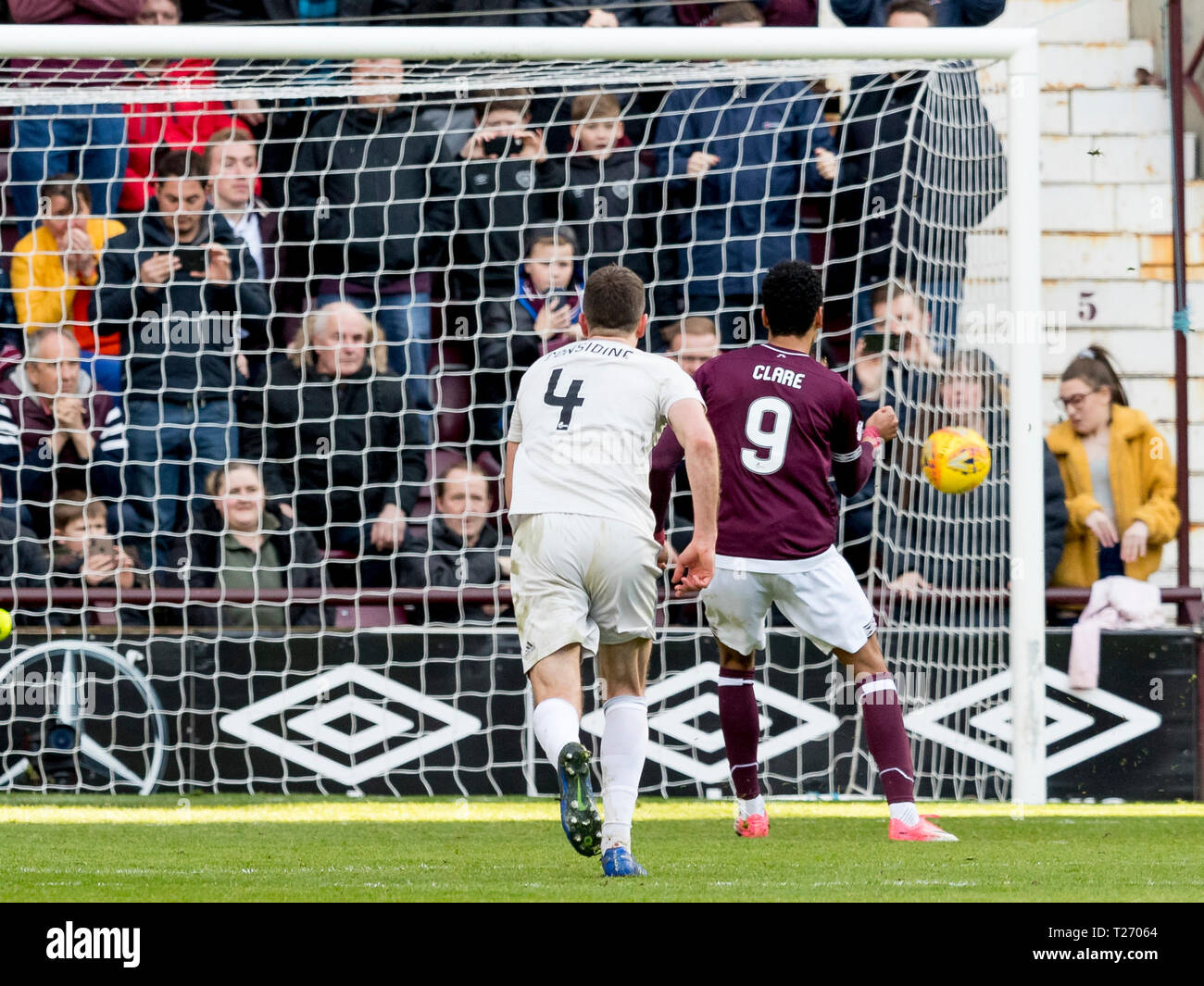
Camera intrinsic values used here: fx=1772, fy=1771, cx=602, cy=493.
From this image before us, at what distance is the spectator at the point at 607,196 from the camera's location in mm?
8742

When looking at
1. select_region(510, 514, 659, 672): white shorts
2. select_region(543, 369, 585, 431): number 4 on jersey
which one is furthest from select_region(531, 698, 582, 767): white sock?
select_region(543, 369, 585, 431): number 4 on jersey

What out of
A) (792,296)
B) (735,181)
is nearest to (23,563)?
(735,181)

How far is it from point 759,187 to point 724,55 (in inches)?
63.5

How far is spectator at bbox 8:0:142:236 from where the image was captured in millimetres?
9211

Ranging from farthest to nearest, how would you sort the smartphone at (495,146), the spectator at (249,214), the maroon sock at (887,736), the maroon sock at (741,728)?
the smartphone at (495,146) < the spectator at (249,214) < the maroon sock at (741,728) < the maroon sock at (887,736)

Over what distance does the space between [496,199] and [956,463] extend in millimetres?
3182

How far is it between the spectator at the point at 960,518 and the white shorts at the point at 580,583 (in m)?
3.53

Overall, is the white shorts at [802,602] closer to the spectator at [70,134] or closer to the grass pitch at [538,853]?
the grass pitch at [538,853]

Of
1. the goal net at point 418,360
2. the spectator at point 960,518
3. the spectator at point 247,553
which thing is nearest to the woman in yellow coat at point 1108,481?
the spectator at point 960,518

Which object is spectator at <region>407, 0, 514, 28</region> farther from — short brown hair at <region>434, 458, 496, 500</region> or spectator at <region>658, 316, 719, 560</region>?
short brown hair at <region>434, 458, 496, 500</region>

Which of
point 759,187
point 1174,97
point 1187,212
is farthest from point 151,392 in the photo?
point 1187,212

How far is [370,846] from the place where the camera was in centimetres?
570

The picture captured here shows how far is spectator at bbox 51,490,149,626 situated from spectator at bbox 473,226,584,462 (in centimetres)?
181

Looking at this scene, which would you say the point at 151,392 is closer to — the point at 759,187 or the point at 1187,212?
the point at 759,187
